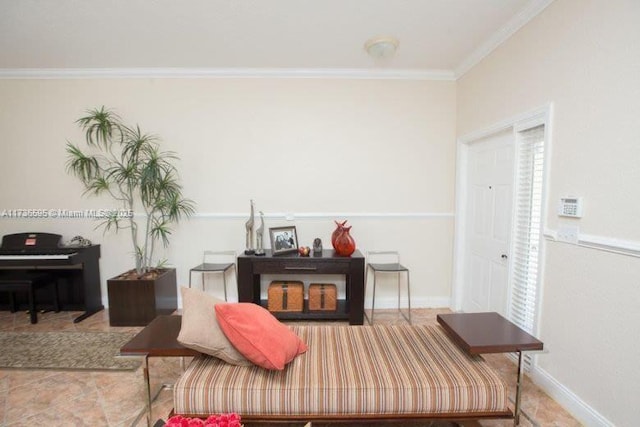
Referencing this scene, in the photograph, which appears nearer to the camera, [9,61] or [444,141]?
[9,61]

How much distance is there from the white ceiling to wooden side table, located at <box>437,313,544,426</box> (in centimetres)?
227

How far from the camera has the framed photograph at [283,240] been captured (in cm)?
316

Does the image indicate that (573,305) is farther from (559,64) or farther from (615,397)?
(559,64)

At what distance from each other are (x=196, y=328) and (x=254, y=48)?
2.57 m

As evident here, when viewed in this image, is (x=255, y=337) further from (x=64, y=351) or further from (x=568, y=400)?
(x=64, y=351)

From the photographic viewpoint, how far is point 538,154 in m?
2.23

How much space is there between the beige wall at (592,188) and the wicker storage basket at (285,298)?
2.14m

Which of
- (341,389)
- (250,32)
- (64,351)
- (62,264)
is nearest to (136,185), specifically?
(62,264)

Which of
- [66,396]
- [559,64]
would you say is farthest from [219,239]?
[559,64]

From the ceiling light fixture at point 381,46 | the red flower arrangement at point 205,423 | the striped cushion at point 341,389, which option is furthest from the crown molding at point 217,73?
the red flower arrangement at point 205,423

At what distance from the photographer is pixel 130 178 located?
3240 millimetres

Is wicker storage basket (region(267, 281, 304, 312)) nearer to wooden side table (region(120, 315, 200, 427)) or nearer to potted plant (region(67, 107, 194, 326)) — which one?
potted plant (region(67, 107, 194, 326))

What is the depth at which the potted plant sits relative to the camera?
3.20 m

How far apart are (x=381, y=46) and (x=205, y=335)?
8.81 ft
